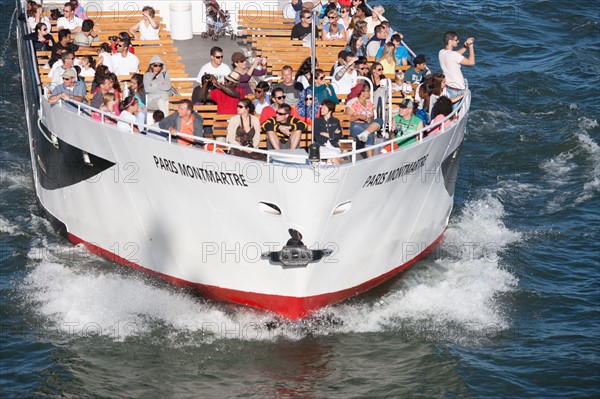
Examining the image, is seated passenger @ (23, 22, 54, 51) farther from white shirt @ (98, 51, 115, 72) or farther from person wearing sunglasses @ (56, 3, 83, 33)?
white shirt @ (98, 51, 115, 72)

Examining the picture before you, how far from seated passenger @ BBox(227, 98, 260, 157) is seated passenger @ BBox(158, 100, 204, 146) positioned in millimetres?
675

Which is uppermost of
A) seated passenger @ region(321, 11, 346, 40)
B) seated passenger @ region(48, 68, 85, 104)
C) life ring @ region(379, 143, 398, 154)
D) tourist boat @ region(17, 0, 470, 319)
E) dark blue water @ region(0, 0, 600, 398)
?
seated passenger @ region(321, 11, 346, 40)

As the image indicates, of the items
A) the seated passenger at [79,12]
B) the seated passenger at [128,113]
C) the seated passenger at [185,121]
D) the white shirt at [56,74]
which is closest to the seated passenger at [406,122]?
the seated passenger at [185,121]

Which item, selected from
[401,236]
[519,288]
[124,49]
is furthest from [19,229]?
[519,288]

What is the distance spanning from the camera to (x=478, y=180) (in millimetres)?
29406

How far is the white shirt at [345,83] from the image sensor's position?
78.9 feet

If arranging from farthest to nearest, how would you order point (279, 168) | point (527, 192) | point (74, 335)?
point (527, 192)
point (74, 335)
point (279, 168)

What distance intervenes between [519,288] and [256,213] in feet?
20.4

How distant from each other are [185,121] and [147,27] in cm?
574

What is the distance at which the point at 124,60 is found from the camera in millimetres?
24891

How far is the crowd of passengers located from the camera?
70.8 ft

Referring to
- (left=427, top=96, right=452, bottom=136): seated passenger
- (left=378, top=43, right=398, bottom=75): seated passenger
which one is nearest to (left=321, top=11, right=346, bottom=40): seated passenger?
(left=378, top=43, right=398, bottom=75): seated passenger

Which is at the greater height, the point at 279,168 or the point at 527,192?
the point at 279,168

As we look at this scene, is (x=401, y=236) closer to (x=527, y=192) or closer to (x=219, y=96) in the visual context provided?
(x=219, y=96)
